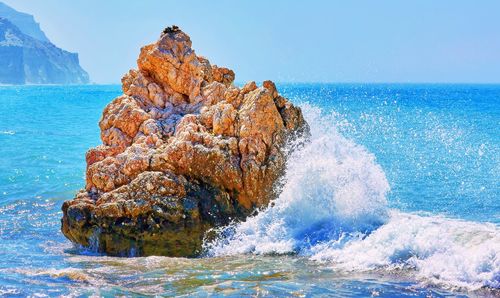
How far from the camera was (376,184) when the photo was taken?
442 inches

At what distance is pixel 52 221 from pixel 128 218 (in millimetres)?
3943

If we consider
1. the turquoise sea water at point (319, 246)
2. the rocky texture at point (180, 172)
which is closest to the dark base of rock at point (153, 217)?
the rocky texture at point (180, 172)

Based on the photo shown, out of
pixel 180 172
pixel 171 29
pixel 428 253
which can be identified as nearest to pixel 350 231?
pixel 428 253

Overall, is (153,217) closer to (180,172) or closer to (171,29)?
(180,172)

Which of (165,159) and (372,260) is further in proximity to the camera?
(165,159)

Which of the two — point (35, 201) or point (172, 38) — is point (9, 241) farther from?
point (172, 38)

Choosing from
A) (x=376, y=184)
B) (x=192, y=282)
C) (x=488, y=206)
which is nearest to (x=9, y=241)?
(x=192, y=282)

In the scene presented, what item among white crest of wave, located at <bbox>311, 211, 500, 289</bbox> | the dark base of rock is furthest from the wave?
the dark base of rock

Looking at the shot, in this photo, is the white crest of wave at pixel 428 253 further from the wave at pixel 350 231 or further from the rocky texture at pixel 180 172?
the rocky texture at pixel 180 172

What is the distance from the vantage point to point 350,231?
10.5m

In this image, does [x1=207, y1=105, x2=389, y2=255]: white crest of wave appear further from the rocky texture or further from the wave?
the rocky texture

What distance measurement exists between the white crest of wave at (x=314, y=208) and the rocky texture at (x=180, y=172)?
1.29 ft

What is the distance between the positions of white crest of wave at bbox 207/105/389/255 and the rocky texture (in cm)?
39

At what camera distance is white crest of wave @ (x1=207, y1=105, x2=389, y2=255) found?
34.8 ft
